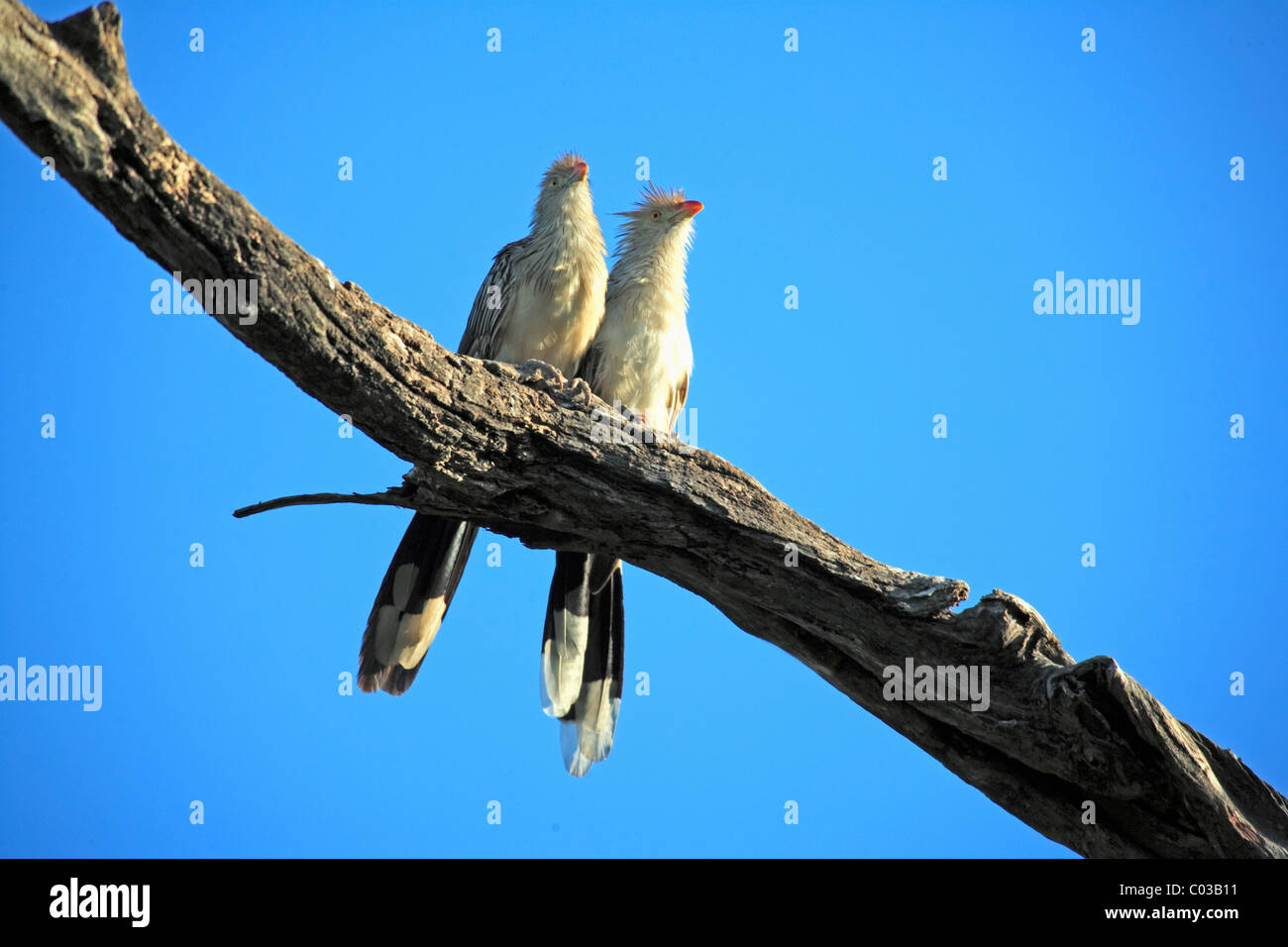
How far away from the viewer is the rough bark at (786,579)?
11.8ft

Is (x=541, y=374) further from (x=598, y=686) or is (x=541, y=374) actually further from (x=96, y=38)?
(x=96, y=38)

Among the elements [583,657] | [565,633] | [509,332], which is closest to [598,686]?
[583,657]

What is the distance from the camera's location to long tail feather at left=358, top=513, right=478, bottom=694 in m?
4.96

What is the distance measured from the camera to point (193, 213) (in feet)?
10.1

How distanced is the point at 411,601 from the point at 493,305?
186cm

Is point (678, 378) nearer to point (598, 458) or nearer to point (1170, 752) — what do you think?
point (598, 458)

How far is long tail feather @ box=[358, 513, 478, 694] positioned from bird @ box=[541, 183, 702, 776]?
24.4 inches

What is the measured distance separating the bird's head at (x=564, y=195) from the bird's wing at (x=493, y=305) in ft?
0.66

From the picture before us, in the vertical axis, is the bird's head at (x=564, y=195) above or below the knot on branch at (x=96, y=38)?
above

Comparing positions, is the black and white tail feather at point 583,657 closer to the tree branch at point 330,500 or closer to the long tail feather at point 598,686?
the long tail feather at point 598,686

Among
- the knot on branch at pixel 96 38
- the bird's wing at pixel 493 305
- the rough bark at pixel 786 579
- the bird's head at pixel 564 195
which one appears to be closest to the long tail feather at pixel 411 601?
the rough bark at pixel 786 579

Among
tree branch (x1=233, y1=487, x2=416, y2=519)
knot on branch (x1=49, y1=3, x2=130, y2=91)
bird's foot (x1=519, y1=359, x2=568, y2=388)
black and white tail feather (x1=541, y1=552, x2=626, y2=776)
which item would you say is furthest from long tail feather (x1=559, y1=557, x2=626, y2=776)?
Result: knot on branch (x1=49, y1=3, x2=130, y2=91)

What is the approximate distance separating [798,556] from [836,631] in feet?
1.23

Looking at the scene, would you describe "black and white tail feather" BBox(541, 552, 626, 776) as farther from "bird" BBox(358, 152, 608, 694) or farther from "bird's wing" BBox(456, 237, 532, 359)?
"bird's wing" BBox(456, 237, 532, 359)
